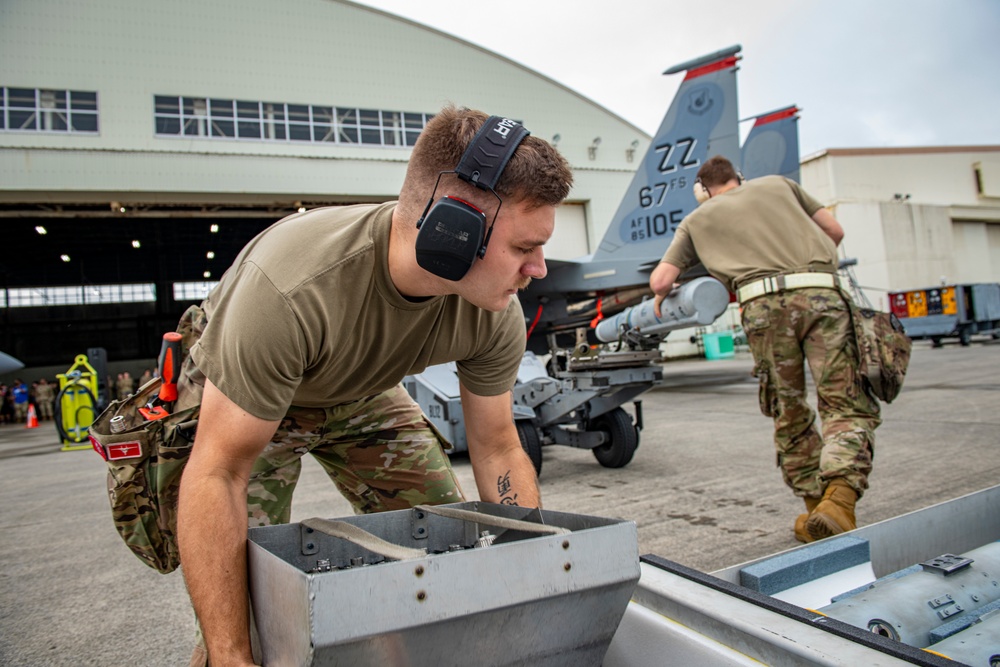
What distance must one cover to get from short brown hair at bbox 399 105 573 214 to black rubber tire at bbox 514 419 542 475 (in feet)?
10.6

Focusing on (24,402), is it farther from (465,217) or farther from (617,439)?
(465,217)

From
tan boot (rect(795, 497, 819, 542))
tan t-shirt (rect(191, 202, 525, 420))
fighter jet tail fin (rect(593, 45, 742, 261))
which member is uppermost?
fighter jet tail fin (rect(593, 45, 742, 261))

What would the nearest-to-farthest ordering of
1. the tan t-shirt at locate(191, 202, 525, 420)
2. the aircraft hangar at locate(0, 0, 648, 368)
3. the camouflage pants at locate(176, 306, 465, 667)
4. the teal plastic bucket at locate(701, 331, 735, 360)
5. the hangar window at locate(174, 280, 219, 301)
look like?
the tan t-shirt at locate(191, 202, 525, 420) → the camouflage pants at locate(176, 306, 465, 667) → the aircraft hangar at locate(0, 0, 648, 368) → the teal plastic bucket at locate(701, 331, 735, 360) → the hangar window at locate(174, 280, 219, 301)

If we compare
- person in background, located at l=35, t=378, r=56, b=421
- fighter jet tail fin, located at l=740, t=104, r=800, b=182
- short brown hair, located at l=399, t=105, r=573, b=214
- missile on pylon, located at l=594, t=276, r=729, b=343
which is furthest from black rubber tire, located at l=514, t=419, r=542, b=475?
person in background, located at l=35, t=378, r=56, b=421

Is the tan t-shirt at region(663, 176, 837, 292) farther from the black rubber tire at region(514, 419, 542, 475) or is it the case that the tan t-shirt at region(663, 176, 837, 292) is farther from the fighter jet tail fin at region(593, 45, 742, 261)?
the fighter jet tail fin at region(593, 45, 742, 261)

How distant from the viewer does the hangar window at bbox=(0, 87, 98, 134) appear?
50.3 ft

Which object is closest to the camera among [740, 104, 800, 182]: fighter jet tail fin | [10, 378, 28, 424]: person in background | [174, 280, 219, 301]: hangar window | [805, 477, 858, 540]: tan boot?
[805, 477, 858, 540]: tan boot

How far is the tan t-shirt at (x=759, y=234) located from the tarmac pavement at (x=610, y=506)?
118 centimetres

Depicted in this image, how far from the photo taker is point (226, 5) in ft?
56.6

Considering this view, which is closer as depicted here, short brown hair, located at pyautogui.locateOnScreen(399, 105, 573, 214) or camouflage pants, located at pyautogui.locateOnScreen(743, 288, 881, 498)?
short brown hair, located at pyautogui.locateOnScreen(399, 105, 573, 214)

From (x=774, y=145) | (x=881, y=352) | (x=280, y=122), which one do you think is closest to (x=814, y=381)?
(x=881, y=352)

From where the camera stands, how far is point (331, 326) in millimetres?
1353

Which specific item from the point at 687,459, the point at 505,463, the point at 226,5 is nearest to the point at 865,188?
the point at 226,5

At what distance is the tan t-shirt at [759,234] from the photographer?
2.90 meters
